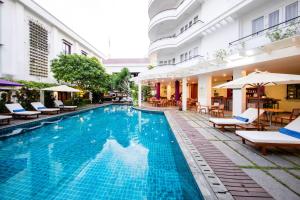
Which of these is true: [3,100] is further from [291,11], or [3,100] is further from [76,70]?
[291,11]

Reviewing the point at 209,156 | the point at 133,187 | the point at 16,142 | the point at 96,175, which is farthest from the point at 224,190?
the point at 16,142

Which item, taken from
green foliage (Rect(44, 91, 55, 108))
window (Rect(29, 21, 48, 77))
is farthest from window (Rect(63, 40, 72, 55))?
green foliage (Rect(44, 91, 55, 108))

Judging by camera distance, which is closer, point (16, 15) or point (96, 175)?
point (96, 175)

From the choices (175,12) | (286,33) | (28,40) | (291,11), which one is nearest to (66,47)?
(28,40)

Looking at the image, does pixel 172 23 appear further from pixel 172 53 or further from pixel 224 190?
pixel 224 190

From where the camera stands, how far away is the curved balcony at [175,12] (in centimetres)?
1687

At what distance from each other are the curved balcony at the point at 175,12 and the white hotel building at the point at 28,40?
36.6 ft

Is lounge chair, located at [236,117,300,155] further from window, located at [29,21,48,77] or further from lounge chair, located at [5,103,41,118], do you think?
window, located at [29,21,48,77]

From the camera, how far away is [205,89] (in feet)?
51.9

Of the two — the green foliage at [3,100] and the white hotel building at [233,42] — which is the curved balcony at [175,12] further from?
the green foliage at [3,100]

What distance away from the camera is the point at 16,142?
294 inches

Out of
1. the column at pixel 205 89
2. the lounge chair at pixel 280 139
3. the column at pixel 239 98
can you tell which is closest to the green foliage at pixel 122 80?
the column at pixel 205 89

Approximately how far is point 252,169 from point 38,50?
1931 centimetres

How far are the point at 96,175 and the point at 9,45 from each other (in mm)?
14216
